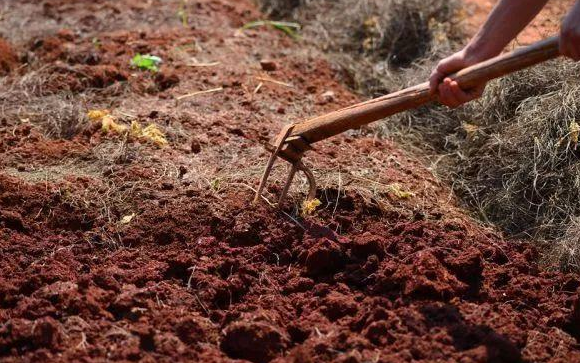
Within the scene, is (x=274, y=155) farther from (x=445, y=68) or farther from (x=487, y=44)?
(x=487, y=44)

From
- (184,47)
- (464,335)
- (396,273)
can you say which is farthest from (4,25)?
(464,335)

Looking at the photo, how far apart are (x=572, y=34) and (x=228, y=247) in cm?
180

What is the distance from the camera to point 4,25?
21.9 feet

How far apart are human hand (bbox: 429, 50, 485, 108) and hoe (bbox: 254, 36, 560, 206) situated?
46 millimetres

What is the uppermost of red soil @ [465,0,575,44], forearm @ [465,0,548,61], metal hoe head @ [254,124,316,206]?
forearm @ [465,0,548,61]

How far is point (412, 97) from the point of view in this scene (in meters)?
3.70

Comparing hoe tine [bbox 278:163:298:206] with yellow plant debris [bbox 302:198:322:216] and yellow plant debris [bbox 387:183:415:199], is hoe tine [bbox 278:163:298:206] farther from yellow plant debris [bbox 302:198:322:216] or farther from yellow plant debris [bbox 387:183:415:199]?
yellow plant debris [bbox 387:183:415:199]

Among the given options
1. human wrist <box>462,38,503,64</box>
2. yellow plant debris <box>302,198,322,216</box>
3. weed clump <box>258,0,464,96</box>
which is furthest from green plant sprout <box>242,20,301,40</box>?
human wrist <box>462,38,503,64</box>

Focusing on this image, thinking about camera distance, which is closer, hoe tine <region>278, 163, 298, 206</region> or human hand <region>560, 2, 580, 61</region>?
human hand <region>560, 2, 580, 61</region>

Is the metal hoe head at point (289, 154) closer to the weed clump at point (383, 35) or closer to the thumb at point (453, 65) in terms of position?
the thumb at point (453, 65)

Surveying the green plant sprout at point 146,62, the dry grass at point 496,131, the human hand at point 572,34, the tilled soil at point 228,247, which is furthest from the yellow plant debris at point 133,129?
the human hand at point 572,34

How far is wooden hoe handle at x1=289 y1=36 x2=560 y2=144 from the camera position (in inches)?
131

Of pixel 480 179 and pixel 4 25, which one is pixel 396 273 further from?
pixel 4 25

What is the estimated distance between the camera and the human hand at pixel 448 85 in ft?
11.8
